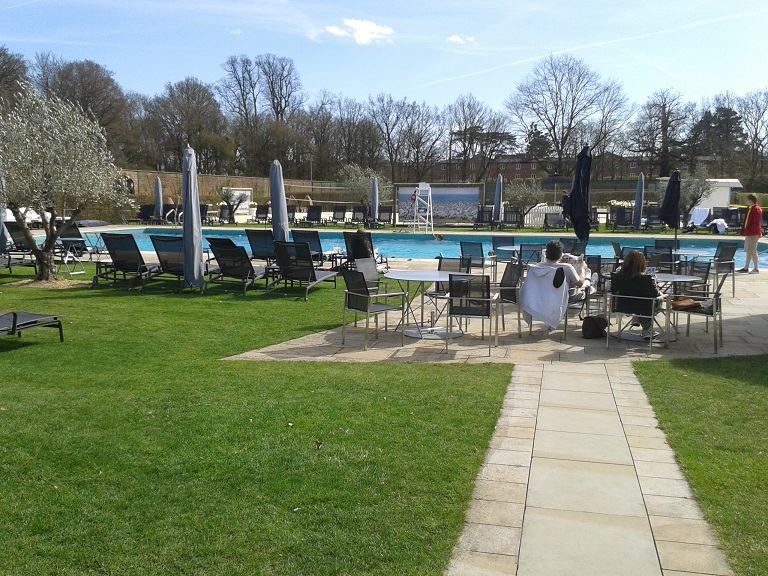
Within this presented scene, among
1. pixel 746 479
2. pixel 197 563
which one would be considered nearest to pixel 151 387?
pixel 197 563

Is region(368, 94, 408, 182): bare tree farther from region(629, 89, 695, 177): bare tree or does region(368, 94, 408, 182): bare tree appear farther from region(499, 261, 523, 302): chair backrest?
region(499, 261, 523, 302): chair backrest

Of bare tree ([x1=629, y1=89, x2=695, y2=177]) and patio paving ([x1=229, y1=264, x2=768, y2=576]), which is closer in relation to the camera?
patio paving ([x1=229, y1=264, x2=768, y2=576])

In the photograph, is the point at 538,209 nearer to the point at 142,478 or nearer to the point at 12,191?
the point at 12,191

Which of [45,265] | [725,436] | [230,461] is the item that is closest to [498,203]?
[45,265]

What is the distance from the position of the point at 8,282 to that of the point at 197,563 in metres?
10.6

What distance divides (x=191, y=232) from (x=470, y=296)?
5085mm

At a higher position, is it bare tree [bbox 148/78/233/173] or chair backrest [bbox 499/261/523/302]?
bare tree [bbox 148/78/233/173]

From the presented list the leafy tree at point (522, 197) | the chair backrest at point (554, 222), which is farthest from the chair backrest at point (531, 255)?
the leafy tree at point (522, 197)

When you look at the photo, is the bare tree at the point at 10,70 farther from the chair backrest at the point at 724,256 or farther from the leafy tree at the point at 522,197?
the chair backrest at the point at 724,256

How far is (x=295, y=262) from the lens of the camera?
34.8ft

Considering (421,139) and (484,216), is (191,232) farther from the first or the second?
(421,139)

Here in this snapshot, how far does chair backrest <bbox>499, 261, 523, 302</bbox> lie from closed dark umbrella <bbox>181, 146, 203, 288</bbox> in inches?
191

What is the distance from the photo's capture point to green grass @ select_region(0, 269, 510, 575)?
286 centimetres

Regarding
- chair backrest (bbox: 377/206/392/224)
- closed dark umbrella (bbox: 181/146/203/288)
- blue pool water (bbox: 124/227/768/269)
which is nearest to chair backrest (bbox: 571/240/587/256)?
closed dark umbrella (bbox: 181/146/203/288)
